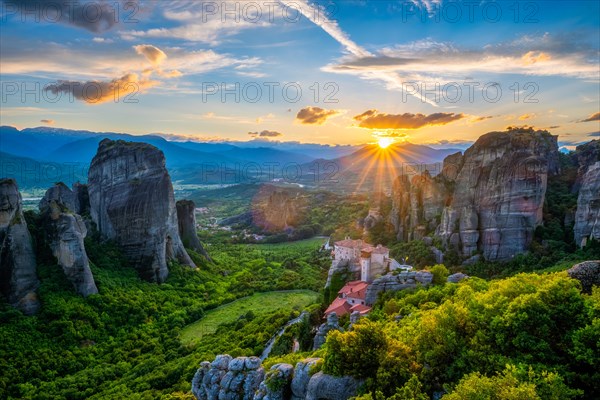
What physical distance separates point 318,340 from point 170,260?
43.2 meters

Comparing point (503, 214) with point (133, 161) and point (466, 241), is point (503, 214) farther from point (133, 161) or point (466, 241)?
point (133, 161)

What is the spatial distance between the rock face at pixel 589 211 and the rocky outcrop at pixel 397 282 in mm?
24328

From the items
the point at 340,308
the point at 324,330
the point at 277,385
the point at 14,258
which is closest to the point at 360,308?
the point at 340,308

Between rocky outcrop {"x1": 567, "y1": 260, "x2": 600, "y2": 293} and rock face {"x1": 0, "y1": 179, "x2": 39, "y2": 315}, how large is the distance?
163 feet

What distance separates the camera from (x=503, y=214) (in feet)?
182

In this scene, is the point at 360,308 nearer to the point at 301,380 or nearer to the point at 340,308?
the point at 340,308

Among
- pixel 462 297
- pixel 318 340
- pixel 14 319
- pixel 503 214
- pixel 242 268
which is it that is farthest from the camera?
pixel 242 268

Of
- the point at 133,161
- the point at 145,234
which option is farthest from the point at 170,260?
the point at 133,161

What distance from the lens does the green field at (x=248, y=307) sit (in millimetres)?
52541

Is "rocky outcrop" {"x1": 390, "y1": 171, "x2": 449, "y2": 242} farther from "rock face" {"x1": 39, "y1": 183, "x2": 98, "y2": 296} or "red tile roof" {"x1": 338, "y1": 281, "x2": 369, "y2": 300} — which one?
"rock face" {"x1": 39, "y1": 183, "x2": 98, "y2": 296}

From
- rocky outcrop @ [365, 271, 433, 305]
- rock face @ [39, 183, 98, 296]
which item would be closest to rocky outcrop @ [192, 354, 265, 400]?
rocky outcrop @ [365, 271, 433, 305]

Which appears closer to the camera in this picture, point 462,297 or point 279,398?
point 279,398

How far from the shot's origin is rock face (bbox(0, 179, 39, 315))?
144ft

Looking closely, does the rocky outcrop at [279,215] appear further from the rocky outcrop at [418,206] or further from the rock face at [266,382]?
the rock face at [266,382]
